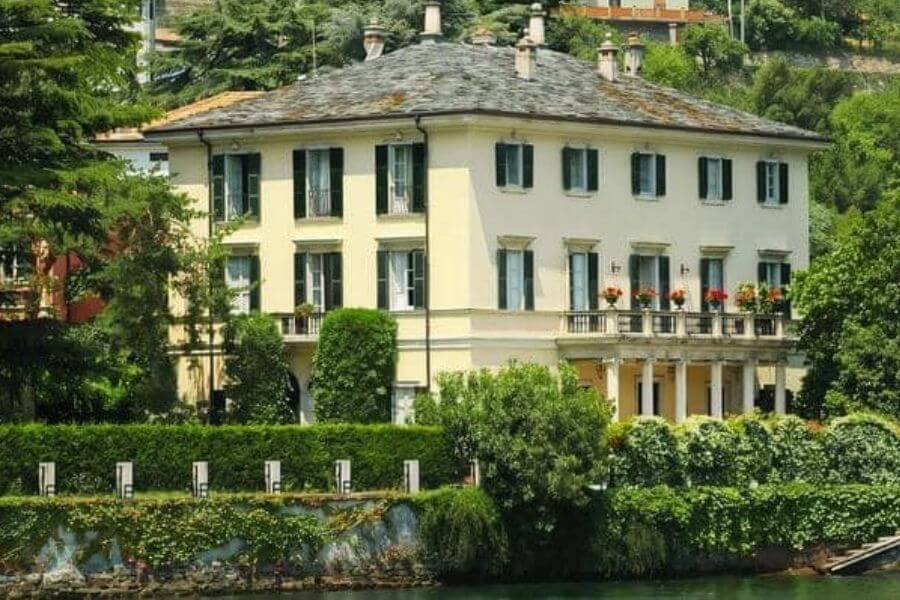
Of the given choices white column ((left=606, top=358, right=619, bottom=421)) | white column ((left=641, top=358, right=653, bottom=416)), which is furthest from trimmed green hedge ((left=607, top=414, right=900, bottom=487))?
white column ((left=606, top=358, right=619, bottom=421))

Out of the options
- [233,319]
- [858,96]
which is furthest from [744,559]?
[858,96]

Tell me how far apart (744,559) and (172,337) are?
18477 mm

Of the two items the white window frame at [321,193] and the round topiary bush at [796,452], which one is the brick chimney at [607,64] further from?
the round topiary bush at [796,452]

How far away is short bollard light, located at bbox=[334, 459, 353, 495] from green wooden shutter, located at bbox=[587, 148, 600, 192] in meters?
17.8

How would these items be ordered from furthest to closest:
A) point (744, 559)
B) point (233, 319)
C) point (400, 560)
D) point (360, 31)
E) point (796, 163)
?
point (360, 31), point (796, 163), point (233, 319), point (744, 559), point (400, 560)

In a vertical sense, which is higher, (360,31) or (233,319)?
(360,31)

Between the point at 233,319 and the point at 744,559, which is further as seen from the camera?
the point at 233,319

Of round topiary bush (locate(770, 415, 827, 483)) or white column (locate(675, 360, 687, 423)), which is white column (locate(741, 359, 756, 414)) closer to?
white column (locate(675, 360, 687, 423))

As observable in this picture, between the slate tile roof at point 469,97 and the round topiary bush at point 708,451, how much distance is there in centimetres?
1208

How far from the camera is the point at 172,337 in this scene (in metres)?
93.9

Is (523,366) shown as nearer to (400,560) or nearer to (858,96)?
(400,560)

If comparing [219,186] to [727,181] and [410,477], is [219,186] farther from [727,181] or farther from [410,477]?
[410,477]

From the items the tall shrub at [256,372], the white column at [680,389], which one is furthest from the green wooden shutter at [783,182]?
the tall shrub at [256,372]

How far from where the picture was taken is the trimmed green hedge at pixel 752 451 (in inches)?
3282
